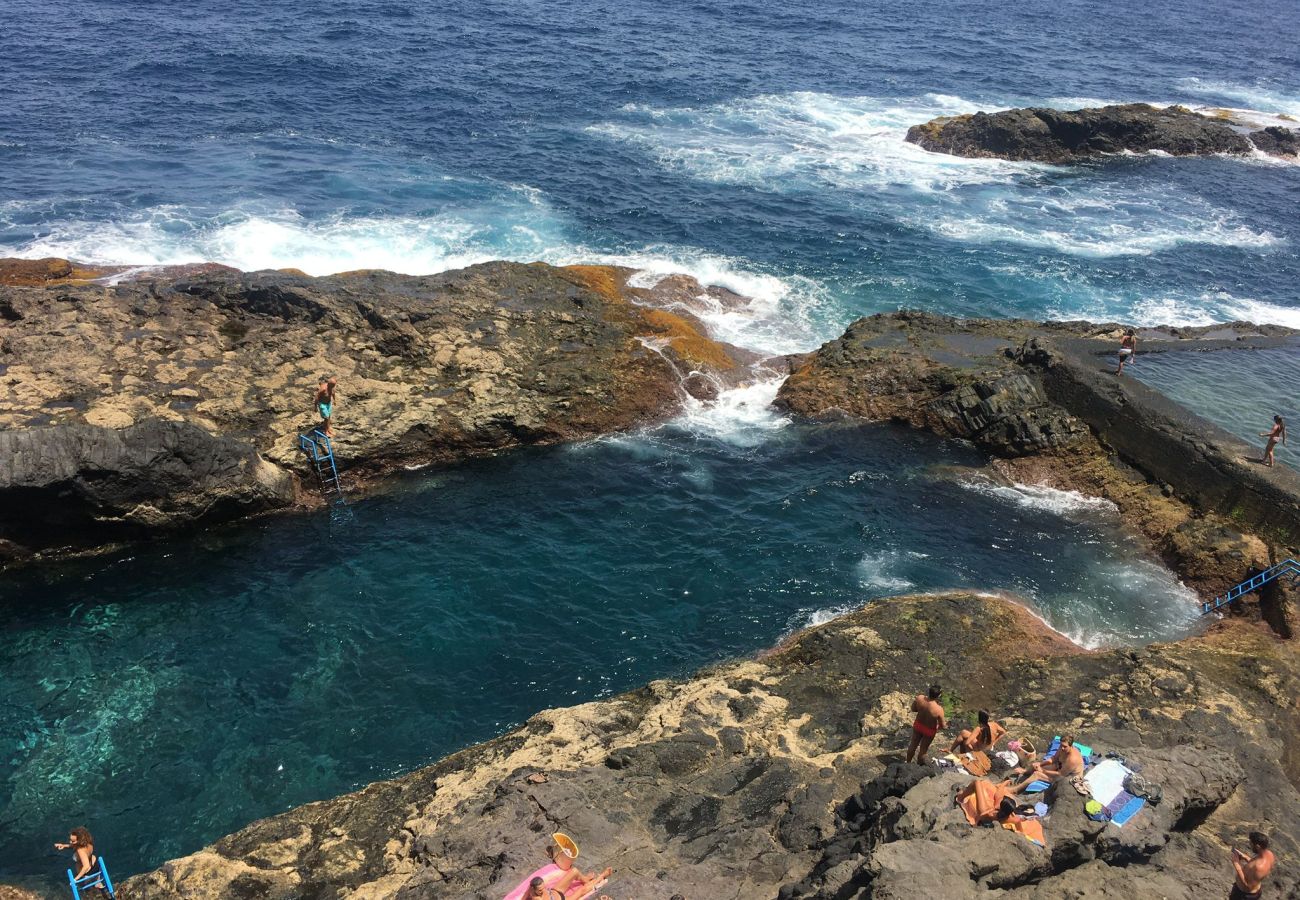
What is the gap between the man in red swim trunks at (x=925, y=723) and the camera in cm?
1420

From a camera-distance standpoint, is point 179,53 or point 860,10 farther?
point 860,10

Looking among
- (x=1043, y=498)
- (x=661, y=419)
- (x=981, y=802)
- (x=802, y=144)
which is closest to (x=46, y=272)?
(x=661, y=419)

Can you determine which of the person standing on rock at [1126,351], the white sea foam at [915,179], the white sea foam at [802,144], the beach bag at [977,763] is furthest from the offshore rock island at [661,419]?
the white sea foam at [802,144]

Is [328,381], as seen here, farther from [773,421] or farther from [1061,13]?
[1061,13]

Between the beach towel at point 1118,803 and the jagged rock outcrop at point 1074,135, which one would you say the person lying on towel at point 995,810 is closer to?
the beach towel at point 1118,803

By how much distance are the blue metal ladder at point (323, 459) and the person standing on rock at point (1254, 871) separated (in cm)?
2185

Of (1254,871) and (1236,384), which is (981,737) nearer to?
(1254,871)

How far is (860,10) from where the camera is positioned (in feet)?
323

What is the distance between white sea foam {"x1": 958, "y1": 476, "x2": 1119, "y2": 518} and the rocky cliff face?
31.8 ft

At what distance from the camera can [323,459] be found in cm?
→ 2444

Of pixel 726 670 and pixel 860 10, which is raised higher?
pixel 860 10

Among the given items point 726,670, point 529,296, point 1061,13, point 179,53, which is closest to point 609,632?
point 726,670

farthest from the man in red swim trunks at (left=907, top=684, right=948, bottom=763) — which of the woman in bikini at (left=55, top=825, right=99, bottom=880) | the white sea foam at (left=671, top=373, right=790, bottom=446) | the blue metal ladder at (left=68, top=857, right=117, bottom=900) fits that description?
the white sea foam at (left=671, top=373, right=790, bottom=446)

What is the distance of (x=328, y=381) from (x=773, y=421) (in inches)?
569
